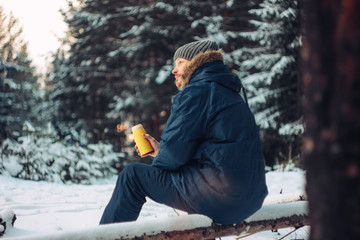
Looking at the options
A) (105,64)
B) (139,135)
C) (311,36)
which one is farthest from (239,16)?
(311,36)

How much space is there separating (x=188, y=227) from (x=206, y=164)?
357 mm

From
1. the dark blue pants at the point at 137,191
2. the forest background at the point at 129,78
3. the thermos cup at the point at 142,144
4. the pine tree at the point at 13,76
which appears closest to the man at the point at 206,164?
the dark blue pants at the point at 137,191

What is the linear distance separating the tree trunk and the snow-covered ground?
1.35 m

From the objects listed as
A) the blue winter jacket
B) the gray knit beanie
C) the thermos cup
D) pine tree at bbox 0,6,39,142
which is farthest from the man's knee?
pine tree at bbox 0,6,39,142

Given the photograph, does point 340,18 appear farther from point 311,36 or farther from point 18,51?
point 18,51

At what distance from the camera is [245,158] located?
178 centimetres

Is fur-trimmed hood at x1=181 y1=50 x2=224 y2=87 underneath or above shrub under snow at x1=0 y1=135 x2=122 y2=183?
above

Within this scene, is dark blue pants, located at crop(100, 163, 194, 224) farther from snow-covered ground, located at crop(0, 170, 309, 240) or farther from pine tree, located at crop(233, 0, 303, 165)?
pine tree, located at crop(233, 0, 303, 165)

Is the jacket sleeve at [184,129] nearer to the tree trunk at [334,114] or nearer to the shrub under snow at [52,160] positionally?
the tree trunk at [334,114]

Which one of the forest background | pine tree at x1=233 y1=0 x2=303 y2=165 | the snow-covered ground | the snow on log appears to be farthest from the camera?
pine tree at x1=233 y1=0 x2=303 y2=165

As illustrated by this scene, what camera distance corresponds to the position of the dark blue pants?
75.5 inches

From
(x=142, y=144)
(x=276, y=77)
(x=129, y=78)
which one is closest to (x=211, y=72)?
(x=142, y=144)

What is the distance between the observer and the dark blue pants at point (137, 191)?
6.29 ft

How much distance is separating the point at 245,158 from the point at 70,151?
287 inches
